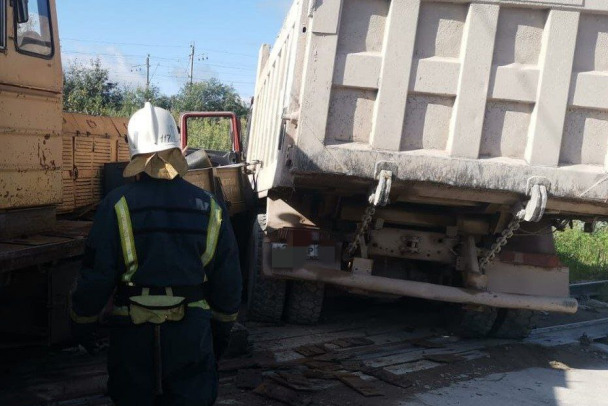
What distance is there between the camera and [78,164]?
19.5ft

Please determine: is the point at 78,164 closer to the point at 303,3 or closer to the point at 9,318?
the point at 9,318

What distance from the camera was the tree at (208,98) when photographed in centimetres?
4150

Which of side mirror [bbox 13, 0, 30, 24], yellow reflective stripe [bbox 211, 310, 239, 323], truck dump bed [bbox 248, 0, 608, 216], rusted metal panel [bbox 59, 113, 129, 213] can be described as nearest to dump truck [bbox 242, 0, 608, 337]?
truck dump bed [bbox 248, 0, 608, 216]

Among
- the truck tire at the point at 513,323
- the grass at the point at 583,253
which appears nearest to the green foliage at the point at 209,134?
the grass at the point at 583,253

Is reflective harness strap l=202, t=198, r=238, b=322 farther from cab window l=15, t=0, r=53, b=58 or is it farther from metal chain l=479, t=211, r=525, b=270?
metal chain l=479, t=211, r=525, b=270

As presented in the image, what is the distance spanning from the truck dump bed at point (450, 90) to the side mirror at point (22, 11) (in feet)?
6.13

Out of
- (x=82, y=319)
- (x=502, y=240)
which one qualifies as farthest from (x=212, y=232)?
(x=502, y=240)

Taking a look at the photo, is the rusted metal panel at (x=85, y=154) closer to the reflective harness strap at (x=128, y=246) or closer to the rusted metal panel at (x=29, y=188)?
the rusted metal panel at (x=29, y=188)

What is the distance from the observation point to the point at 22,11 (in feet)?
14.9

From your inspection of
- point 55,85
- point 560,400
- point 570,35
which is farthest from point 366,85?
point 560,400

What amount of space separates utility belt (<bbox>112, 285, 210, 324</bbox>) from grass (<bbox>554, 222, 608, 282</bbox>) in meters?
9.87

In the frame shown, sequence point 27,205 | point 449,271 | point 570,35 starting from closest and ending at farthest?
point 27,205 → point 570,35 → point 449,271

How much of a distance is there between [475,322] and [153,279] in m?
4.76

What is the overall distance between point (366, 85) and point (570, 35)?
152 centimetres
